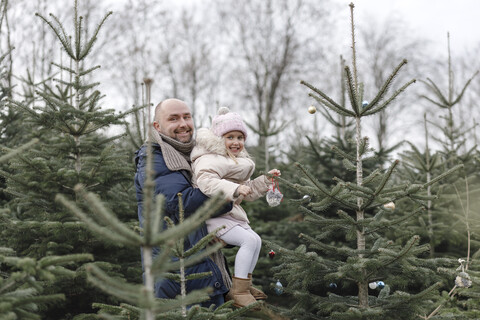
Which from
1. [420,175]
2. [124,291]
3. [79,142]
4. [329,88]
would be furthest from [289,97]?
[124,291]

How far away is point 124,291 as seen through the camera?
221 centimetres

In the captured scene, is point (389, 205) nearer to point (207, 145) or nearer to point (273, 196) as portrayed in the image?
point (273, 196)

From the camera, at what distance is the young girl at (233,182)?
11.7 feet

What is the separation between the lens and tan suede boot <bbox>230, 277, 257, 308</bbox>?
3.56 metres

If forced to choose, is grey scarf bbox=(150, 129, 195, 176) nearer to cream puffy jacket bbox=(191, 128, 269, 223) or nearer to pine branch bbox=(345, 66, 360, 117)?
cream puffy jacket bbox=(191, 128, 269, 223)

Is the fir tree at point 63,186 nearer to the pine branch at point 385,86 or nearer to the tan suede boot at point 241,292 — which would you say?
the tan suede boot at point 241,292

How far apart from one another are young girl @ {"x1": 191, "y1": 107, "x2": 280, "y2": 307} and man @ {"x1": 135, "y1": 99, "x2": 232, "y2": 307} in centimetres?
10

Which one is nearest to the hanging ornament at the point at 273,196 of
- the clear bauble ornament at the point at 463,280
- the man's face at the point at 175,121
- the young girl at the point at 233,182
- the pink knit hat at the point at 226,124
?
the young girl at the point at 233,182

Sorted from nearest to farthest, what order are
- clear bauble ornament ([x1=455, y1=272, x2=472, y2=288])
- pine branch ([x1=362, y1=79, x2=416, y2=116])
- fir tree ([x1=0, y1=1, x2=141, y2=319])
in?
clear bauble ornament ([x1=455, y1=272, x2=472, y2=288]) → pine branch ([x1=362, y1=79, x2=416, y2=116]) → fir tree ([x1=0, y1=1, x2=141, y2=319])

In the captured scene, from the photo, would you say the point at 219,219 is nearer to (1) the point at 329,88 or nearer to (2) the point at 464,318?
(2) the point at 464,318

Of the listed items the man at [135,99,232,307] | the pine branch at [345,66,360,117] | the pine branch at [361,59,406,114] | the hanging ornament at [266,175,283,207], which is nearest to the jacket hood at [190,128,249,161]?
the man at [135,99,232,307]

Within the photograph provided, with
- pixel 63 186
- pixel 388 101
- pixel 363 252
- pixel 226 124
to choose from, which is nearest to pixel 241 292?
pixel 363 252

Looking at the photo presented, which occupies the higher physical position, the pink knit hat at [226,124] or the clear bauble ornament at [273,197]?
the pink knit hat at [226,124]

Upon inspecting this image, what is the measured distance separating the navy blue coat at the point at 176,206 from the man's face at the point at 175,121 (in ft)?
1.10
